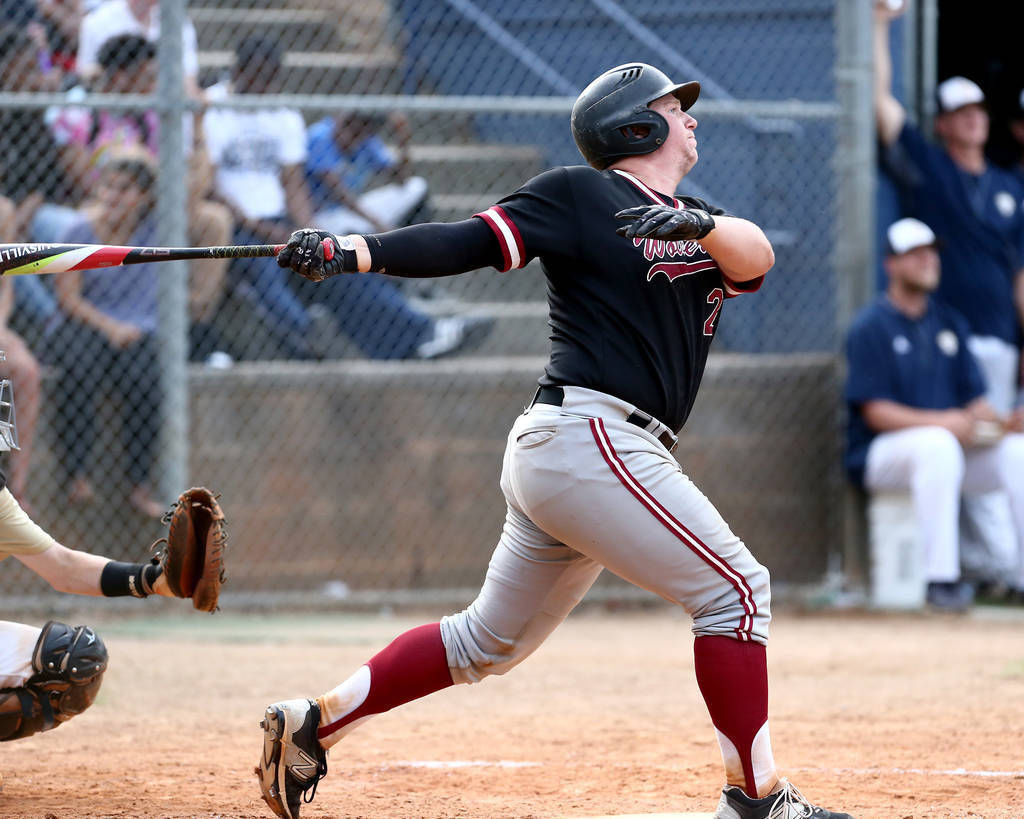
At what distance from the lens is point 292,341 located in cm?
793

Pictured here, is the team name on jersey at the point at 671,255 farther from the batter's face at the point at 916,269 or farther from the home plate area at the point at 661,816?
the batter's face at the point at 916,269

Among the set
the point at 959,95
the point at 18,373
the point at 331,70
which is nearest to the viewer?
the point at 18,373

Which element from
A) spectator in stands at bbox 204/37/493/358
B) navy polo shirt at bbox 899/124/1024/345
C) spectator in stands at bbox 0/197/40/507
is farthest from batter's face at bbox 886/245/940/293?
spectator in stands at bbox 0/197/40/507

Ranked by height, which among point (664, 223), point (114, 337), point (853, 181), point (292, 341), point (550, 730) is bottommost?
point (292, 341)

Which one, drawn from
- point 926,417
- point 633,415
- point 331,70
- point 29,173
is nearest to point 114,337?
point 29,173

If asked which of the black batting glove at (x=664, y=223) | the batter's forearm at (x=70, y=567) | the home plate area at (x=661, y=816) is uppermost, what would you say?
the black batting glove at (x=664, y=223)

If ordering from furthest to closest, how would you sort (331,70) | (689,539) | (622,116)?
(331,70) < (622,116) < (689,539)

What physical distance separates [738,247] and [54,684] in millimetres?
2149

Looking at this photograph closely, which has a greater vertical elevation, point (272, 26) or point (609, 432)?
point (609, 432)

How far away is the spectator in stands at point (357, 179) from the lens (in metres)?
8.25

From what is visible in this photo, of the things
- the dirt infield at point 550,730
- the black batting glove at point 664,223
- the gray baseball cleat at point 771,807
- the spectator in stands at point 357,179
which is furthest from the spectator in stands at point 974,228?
the black batting glove at point 664,223

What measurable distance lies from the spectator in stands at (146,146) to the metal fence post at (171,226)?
0.38ft

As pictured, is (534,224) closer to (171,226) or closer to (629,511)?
(629,511)

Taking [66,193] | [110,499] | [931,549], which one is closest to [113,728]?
[110,499]
